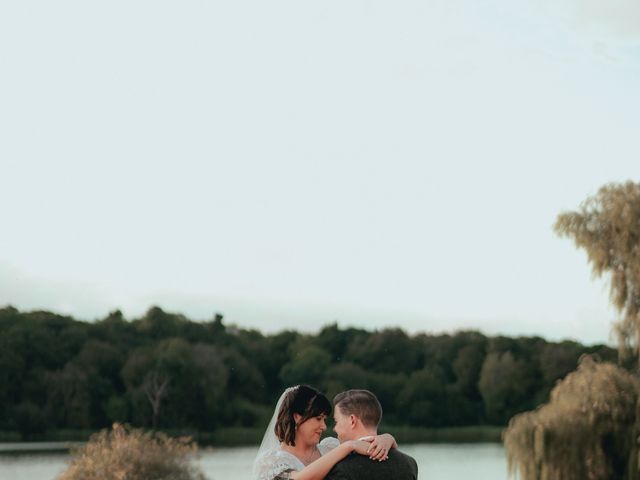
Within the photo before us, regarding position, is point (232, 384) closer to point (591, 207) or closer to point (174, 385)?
point (174, 385)

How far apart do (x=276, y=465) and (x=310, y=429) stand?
5.9 inches

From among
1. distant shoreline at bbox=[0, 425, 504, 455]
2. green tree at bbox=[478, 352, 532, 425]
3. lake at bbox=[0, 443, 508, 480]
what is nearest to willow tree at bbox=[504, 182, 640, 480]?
lake at bbox=[0, 443, 508, 480]

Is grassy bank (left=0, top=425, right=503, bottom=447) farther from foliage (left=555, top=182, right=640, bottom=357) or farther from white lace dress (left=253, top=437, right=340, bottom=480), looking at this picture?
white lace dress (left=253, top=437, right=340, bottom=480)

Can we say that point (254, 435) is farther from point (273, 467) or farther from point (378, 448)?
point (378, 448)

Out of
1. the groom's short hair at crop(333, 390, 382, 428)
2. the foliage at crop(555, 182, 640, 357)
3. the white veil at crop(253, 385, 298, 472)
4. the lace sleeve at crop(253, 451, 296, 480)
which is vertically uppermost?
the foliage at crop(555, 182, 640, 357)

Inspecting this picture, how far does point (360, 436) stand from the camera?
134 inches

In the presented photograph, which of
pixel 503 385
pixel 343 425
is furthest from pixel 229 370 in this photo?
pixel 343 425

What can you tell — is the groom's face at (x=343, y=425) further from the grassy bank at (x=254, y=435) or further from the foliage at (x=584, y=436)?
the grassy bank at (x=254, y=435)

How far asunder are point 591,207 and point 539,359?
130ft

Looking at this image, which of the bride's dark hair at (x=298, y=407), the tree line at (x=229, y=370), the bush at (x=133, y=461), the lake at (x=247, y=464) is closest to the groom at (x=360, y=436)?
the bride's dark hair at (x=298, y=407)

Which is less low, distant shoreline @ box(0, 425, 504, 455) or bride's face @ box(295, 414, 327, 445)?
bride's face @ box(295, 414, 327, 445)

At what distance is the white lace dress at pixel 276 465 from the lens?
3.60 m

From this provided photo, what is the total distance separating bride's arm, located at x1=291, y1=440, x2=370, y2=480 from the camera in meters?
3.31

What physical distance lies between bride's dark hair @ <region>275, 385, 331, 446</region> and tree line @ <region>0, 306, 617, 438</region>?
4176cm
